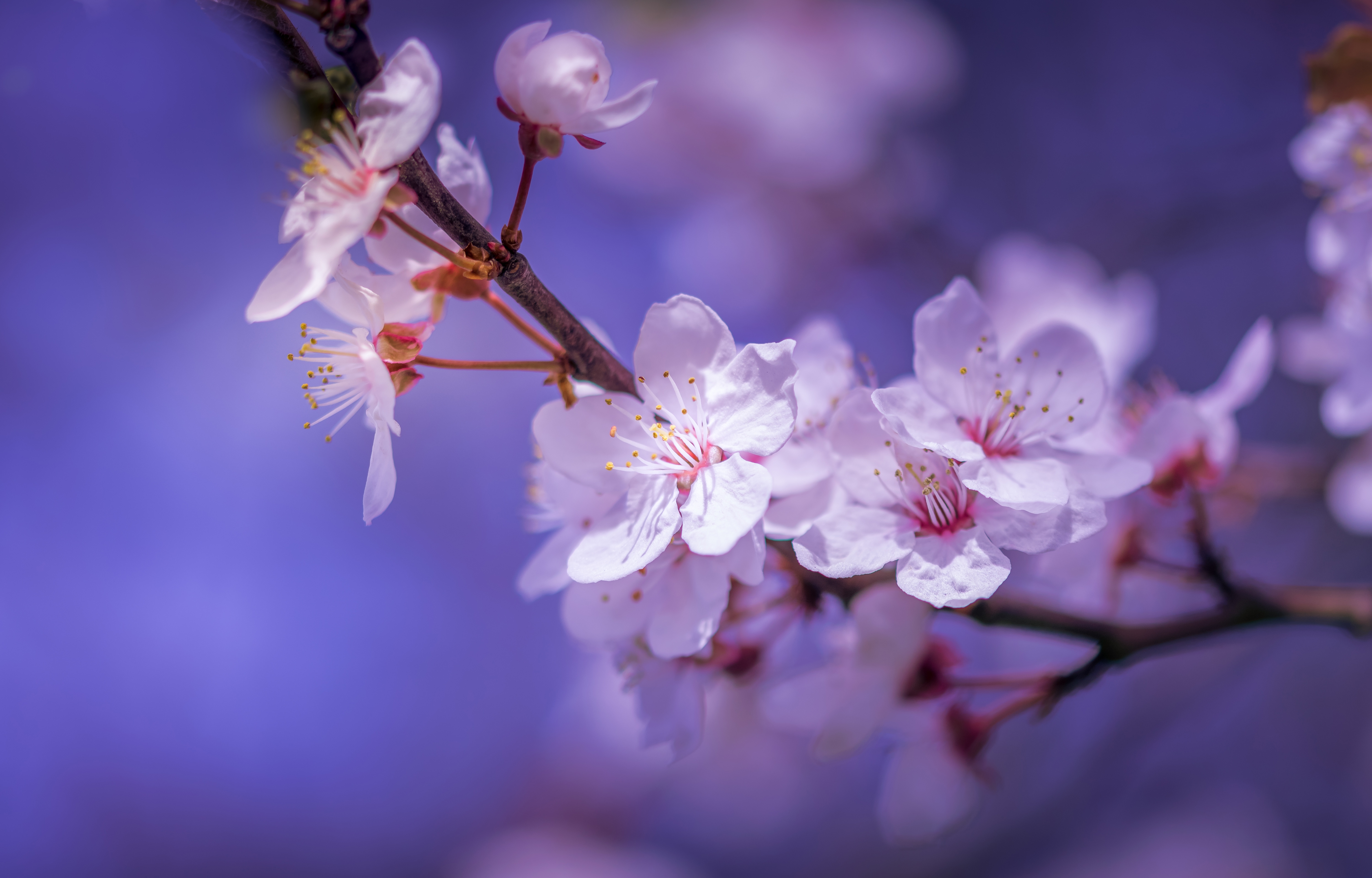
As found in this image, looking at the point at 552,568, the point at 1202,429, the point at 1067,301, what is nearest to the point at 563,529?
the point at 552,568

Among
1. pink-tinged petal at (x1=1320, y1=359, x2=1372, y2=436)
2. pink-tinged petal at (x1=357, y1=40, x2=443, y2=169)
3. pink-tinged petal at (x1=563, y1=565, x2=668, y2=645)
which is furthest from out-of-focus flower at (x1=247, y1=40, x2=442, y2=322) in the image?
pink-tinged petal at (x1=1320, y1=359, x2=1372, y2=436)

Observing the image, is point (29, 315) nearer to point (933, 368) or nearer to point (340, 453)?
point (340, 453)

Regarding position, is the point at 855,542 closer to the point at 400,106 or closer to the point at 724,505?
the point at 724,505

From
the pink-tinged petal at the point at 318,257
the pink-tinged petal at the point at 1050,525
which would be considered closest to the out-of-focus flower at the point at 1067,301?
the pink-tinged petal at the point at 1050,525

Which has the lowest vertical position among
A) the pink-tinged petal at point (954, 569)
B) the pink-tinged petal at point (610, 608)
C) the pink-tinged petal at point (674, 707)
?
the pink-tinged petal at point (674, 707)

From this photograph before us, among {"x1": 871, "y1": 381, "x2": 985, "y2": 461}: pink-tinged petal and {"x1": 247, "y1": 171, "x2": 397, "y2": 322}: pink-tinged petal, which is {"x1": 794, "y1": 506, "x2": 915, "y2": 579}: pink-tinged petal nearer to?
{"x1": 871, "y1": 381, "x2": 985, "y2": 461}: pink-tinged petal

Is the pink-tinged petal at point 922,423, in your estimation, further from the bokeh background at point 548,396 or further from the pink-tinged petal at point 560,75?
the bokeh background at point 548,396
